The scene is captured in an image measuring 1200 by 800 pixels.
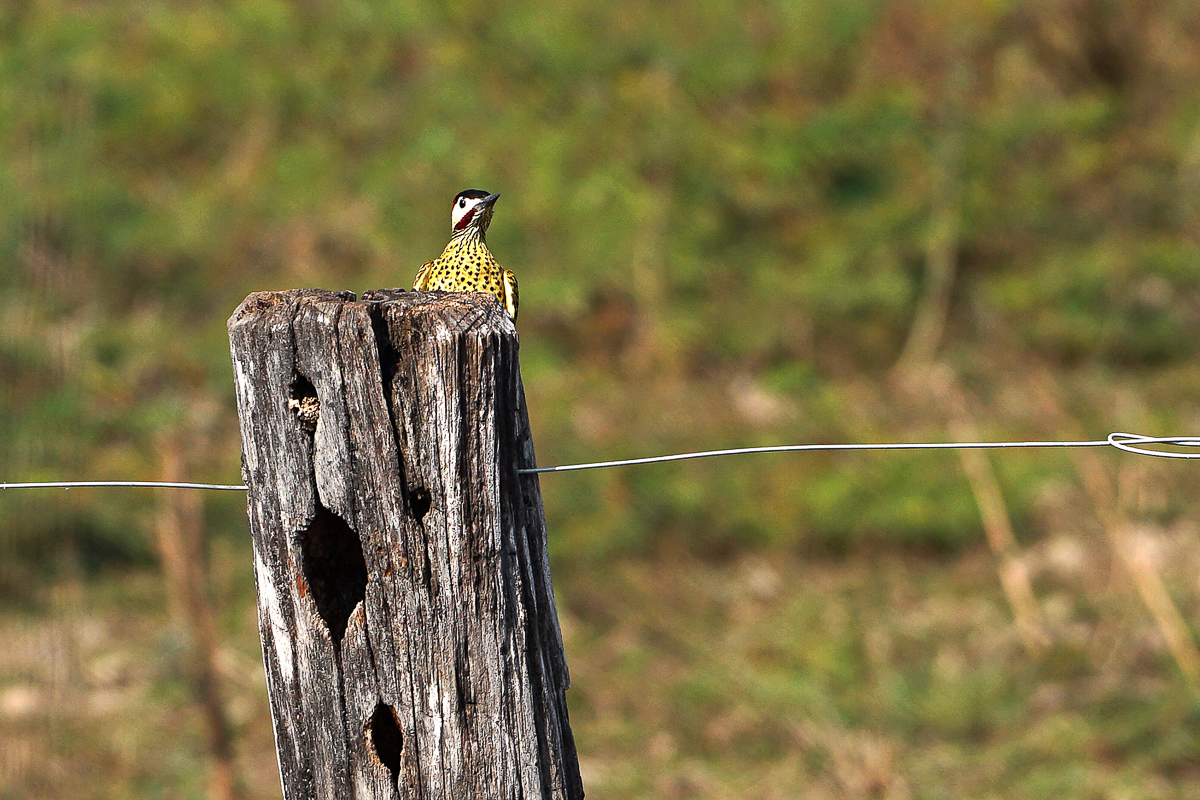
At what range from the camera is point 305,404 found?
71.1 inches

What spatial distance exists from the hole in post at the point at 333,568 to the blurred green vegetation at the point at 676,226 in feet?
18.0

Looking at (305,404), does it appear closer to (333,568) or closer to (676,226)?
(333,568)

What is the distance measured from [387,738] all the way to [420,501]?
35 centimetres

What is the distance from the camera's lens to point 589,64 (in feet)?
32.4

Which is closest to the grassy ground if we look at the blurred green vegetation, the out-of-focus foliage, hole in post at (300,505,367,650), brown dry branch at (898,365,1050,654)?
brown dry branch at (898,365,1050,654)

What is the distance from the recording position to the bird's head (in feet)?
9.34

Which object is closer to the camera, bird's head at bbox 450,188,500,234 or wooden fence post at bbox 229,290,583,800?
wooden fence post at bbox 229,290,583,800

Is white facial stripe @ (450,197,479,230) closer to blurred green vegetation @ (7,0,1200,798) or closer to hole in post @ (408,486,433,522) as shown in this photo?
hole in post @ (408,486,433,522)

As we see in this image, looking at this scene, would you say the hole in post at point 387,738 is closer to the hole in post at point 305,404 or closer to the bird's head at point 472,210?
the hole in post at point 305,404

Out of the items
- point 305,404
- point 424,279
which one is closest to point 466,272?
point 424,279

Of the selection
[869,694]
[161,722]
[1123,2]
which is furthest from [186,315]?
[1123,2]

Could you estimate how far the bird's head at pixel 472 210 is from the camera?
2848 millimetres

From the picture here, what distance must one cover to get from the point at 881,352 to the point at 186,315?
16.4 ft

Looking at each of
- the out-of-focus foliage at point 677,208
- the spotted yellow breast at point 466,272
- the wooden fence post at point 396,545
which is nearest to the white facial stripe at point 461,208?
the spotted yellow breast at point 466,272
